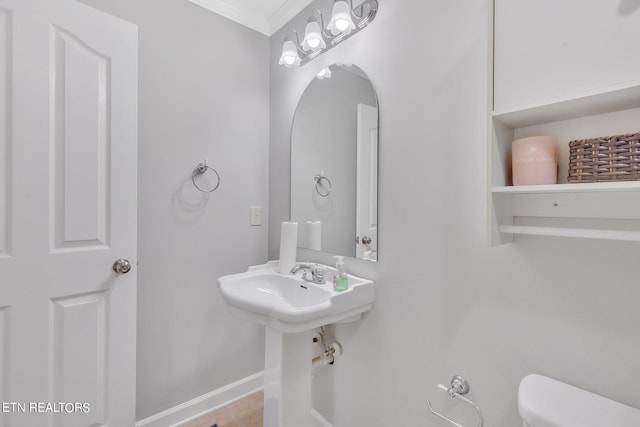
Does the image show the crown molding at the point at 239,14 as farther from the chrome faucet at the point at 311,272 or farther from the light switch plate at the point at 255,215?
the chrome faucet at the point at 311,272

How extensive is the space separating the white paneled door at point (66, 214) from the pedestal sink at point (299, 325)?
537 millimetres

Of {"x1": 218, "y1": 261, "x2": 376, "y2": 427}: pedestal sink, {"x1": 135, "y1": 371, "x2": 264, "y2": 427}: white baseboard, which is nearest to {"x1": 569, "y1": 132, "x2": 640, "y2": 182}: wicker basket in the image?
{"x1": 218, "y1": 261, "x2": 376, "y2": 427}: pedestal sink

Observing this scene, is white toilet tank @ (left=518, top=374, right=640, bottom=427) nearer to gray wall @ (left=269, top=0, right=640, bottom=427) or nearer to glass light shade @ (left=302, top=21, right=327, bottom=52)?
gray wall @ (left=269, top=0, right=640, bottom=427)

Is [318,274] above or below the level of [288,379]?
above

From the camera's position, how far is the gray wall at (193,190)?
1494 millimetres

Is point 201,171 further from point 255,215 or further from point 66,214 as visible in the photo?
point 66,214

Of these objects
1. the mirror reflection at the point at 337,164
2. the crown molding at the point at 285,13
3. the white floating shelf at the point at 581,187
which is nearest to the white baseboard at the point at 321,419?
the mirror reflection at the point at 337,164

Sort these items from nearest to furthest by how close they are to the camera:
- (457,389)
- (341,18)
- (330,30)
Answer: (457,389) → (341,18) → (330,30)

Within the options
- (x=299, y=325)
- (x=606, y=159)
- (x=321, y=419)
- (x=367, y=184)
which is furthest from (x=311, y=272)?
(x=606, y=159)

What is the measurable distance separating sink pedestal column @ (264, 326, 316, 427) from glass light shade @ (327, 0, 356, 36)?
4.44 ft

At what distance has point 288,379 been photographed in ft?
4.08

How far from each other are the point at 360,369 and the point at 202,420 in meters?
1.02

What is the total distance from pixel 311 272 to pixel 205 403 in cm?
108

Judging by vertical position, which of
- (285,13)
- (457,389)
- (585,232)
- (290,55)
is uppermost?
(285,13)
